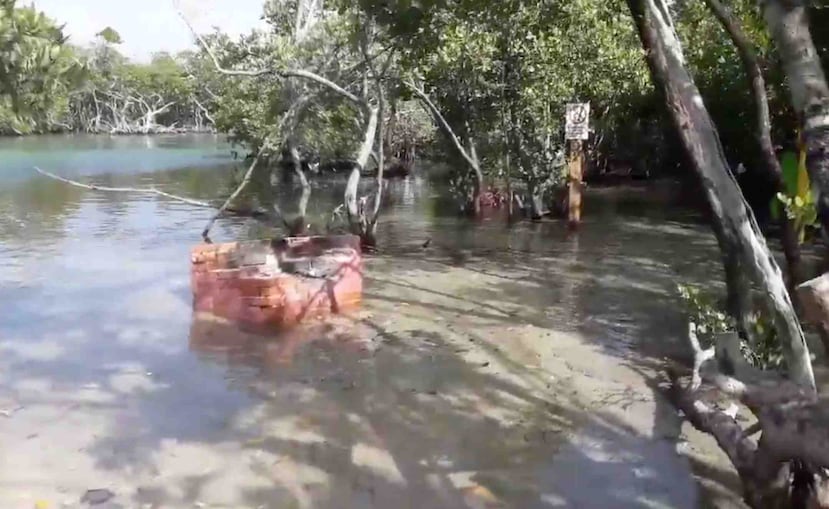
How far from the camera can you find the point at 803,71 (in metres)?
2.58

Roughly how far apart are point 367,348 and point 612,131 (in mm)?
16559

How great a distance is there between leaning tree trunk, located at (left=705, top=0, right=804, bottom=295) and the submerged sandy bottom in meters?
1.18

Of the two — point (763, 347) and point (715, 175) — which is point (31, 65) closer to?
point (715, 175)

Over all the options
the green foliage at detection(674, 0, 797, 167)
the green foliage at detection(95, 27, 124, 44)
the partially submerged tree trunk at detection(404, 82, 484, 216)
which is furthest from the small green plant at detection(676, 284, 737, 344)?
the green foliage at detection(95, 27, 124, 44)

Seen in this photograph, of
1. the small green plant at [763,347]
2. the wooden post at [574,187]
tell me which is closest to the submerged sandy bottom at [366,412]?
the small green plant at [763,347]

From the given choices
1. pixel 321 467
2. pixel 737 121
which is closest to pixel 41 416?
pixel 321 467

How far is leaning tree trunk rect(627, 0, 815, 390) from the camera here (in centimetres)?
388

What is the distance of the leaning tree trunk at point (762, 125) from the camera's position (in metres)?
4.84

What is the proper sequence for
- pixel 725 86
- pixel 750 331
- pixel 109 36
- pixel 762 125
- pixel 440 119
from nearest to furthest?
pixel 762 125 → pixel 750 331 → pixel 440 119 → pixel 725 86 → pixel 109 36

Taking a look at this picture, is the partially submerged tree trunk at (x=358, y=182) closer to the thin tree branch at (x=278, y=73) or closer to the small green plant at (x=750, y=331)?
the thin tree branch at (x=278, y=73)

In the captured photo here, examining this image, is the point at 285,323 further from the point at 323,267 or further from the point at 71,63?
the point at 71,63

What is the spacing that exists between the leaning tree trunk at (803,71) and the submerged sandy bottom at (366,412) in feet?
8.41

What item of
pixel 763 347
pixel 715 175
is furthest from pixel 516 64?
pixel 715 175

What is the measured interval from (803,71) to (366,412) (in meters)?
3.93
